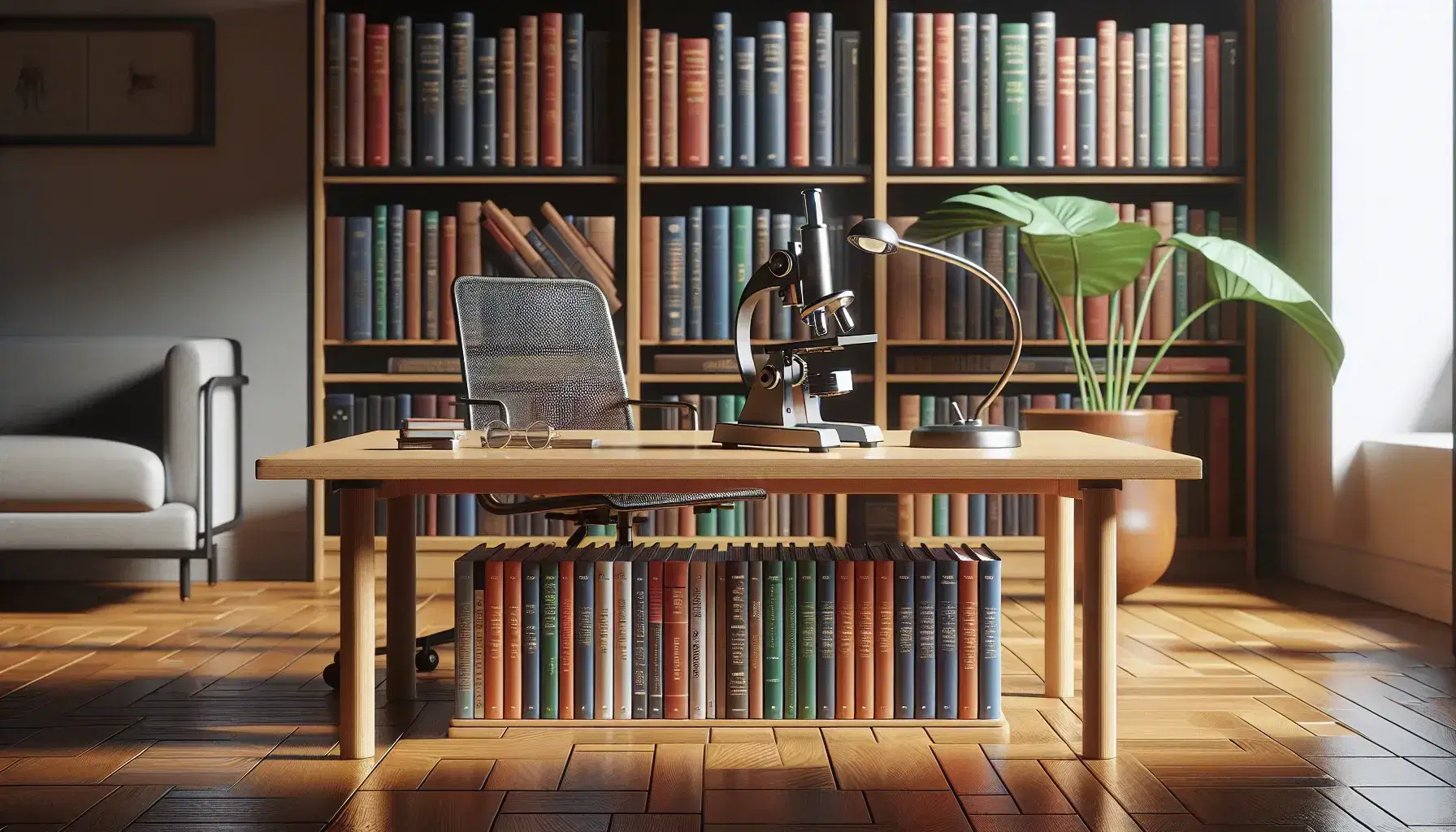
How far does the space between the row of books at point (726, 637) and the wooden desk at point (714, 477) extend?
16 centimetres

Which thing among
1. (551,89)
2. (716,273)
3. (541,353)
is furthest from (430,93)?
(541,353)

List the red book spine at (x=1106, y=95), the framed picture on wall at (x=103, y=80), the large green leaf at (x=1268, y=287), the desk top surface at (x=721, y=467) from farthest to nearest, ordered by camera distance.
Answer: the framed picture on wall at (x=103, y=80) < the red book spine at (x=1106, y=95) < the large green leaf at (x=1268, y=287) < the desk top surface at (x=721, y=467)

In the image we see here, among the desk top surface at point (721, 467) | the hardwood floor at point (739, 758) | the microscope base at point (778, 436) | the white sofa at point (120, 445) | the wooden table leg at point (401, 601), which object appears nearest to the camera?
the hardwood floor at point (739, 758)

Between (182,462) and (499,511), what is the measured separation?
126 cm

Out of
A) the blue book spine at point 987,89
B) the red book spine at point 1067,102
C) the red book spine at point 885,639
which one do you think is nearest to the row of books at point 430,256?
the blue book spine at point 987,89

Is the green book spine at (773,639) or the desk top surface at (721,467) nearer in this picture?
the desk top surface at (721,467)

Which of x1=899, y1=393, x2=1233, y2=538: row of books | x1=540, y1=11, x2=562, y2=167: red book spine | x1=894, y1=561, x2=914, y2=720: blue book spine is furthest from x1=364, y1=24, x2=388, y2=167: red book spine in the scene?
x1=894, y1=561, x2=914, y2=720: blue book spine

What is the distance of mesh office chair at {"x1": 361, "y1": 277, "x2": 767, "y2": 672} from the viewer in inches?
114

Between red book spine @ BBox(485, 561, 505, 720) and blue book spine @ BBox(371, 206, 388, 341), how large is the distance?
1.95 meters

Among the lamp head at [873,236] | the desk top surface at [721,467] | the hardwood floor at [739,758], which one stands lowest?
the hardwood floor at [739,758]

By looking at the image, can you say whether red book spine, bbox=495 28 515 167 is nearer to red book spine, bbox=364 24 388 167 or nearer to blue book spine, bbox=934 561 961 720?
red book spine, bbox=364 24 388 167

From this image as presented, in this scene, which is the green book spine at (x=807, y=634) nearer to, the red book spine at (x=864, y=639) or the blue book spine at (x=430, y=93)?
the red book spine at (x=864, y=639)

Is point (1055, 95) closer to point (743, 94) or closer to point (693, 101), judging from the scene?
point (743, 94)

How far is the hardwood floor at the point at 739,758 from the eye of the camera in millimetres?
1761
